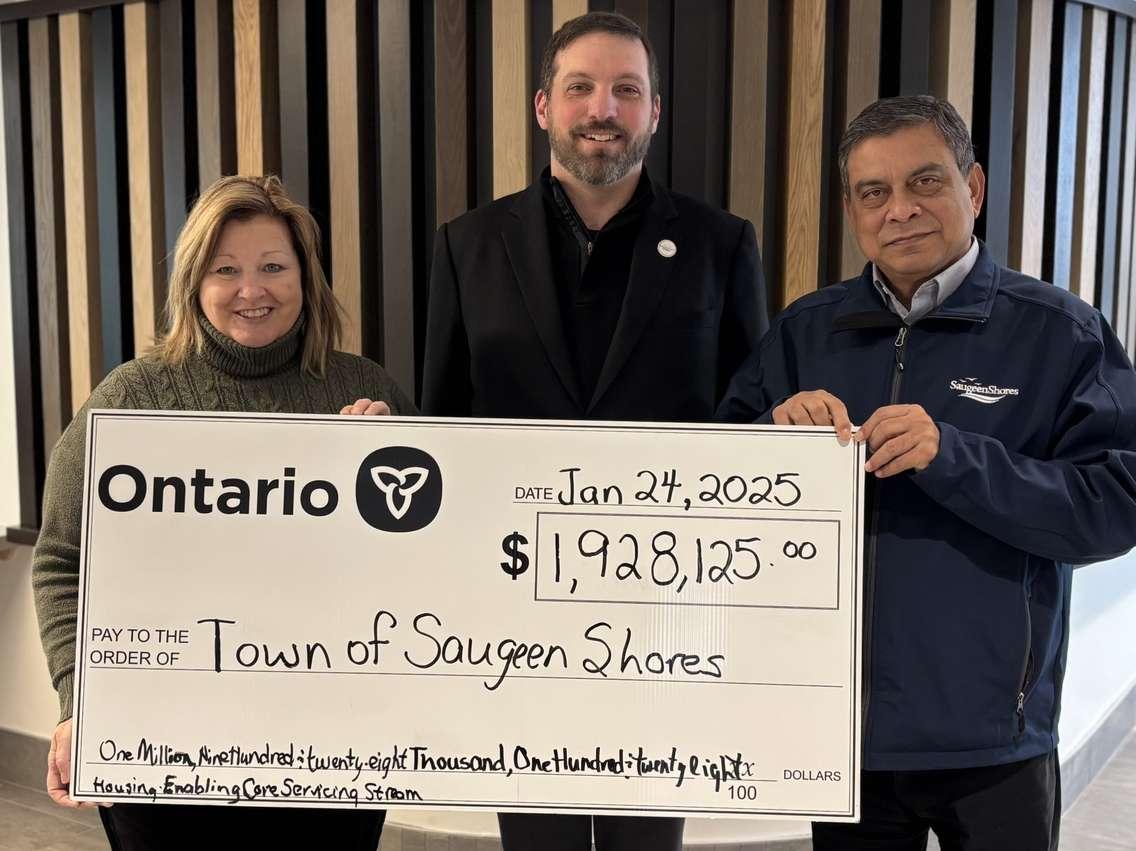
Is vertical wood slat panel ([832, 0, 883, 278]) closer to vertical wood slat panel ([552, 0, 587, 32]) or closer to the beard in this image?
vertical wood slat panel ([552, 0, 587, 32])

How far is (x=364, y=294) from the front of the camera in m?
2.91

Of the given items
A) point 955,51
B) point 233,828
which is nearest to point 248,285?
point 233,828

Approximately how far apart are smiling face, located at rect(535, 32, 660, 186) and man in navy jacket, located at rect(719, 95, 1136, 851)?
436 mm

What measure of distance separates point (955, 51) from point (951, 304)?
1356 millimetres

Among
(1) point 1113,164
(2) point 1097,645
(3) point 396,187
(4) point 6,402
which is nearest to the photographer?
(3) point 396,187

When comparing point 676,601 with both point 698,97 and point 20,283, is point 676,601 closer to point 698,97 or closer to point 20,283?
point 698,97

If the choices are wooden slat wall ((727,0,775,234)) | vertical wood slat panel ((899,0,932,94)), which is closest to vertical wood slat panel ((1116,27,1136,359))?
vertical wood slat panel ((899,0,932,94))

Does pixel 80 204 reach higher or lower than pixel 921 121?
higher

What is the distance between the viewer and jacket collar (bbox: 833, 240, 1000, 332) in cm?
147

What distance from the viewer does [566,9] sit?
2602 mm

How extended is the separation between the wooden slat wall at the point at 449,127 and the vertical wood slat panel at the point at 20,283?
0.01 meters

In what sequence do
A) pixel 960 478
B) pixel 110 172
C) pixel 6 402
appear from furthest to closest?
pixel 6 402 → pixel 110 172 → pixel 960 478

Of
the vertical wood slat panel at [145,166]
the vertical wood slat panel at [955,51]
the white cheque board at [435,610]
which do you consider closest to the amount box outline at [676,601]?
the white cheque board at [435,610]

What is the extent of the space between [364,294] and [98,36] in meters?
Answer: 1.24
